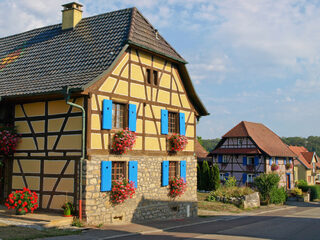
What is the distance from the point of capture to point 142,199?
17.4 m

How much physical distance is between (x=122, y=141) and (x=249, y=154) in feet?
87.0

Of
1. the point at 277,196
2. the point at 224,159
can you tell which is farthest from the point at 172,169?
the point at 224,159

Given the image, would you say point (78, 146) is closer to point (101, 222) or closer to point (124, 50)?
point (101, 222)

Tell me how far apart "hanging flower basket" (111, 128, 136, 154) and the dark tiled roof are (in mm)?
2601

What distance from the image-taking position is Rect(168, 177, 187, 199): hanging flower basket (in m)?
19.1

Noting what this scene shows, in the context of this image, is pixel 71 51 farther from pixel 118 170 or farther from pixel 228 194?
pixel 228 194

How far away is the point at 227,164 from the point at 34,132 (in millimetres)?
28629

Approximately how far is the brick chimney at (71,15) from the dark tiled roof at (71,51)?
30 cm

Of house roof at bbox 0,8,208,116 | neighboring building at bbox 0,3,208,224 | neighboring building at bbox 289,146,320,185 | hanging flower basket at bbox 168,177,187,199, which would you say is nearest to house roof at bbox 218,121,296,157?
neighboring building at bbox 289,146,320,185

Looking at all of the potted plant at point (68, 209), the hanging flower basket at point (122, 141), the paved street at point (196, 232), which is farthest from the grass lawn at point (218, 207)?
the potted plant at point (68, 209)

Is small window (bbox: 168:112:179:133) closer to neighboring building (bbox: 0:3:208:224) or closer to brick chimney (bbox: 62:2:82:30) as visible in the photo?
neighboring building (bbox: 0:3:208:224)

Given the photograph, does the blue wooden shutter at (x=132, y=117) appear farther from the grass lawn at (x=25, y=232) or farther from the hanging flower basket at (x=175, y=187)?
the grass lawn at (x=25, y=232)

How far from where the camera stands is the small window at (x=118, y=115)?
53.8ft

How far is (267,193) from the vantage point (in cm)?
3125
